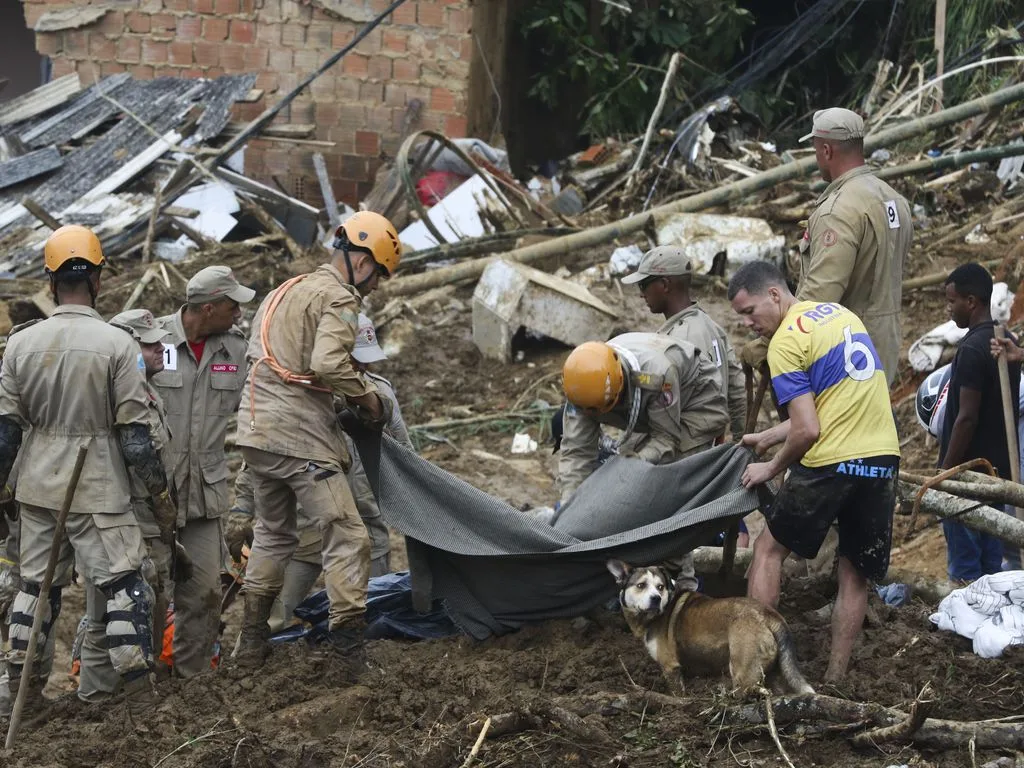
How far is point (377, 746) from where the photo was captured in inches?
193

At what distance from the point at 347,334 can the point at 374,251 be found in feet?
1.57

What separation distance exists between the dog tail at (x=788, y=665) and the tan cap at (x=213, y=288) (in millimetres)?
3062

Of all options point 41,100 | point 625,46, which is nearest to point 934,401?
point 625,46

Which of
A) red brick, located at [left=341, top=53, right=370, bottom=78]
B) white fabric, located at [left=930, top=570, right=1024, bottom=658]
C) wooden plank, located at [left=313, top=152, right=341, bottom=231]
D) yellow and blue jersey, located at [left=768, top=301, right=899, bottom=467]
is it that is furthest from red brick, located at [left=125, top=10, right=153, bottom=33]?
white fabric, located at [left=930, top=570, right=1024, bottom=658]

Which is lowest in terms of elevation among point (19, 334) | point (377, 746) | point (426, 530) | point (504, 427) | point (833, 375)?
point (504, 427)

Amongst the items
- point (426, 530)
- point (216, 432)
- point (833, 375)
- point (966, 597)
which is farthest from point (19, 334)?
point (966, 597)

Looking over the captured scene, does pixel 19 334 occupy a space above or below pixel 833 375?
below

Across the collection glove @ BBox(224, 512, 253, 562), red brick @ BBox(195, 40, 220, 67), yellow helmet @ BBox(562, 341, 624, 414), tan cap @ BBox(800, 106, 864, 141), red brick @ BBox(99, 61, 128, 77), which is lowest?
glove @ BBox(224, 512, 253, 562)

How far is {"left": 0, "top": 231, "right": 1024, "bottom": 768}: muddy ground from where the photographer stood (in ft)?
15.2

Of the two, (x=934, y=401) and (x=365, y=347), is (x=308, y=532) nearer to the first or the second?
(x=365, y=347)

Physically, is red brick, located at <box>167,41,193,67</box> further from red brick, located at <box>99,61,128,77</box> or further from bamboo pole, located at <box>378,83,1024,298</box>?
bamboo pole, located at <box>378,83,1024,298</box>

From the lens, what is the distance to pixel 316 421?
231 inches

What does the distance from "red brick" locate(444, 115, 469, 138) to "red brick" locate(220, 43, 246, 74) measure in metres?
2.46

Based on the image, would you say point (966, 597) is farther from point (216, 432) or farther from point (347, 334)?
point (216, 432)
